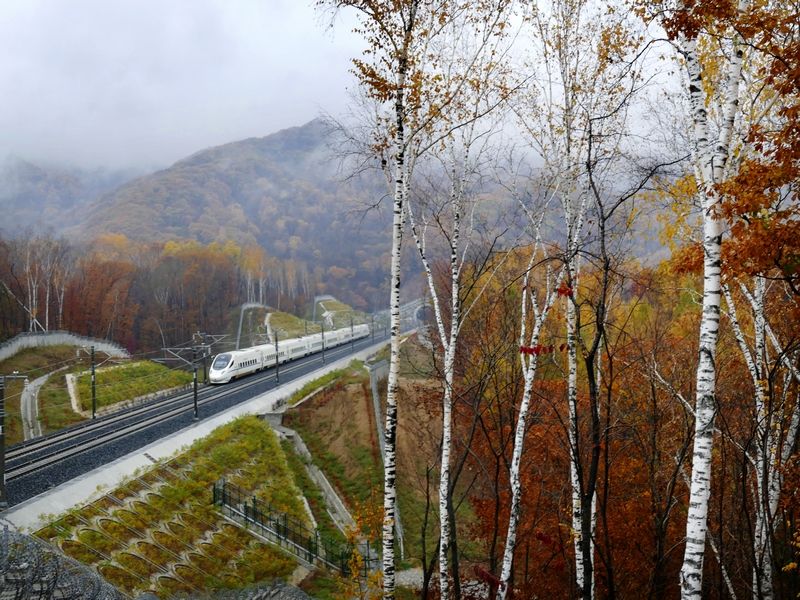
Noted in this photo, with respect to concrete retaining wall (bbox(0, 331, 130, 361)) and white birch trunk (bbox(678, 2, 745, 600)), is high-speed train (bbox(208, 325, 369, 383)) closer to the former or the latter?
concrete retaining wall (bbox(0, 331, 130, 361))

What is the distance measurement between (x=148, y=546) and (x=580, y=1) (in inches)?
621

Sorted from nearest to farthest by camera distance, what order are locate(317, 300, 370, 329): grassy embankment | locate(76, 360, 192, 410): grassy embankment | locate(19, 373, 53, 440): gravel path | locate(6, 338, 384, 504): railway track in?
1. locate(6, 338, 384, 504): railway track
2. locate(19, 373, 53, 440): gravel path
3. locate(76, 360, 192, 410): grassy embankment
4. locate(317, 300, 370, 329): grassy embankment

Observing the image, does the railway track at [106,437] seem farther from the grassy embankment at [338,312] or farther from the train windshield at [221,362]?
the grassy embankment at [338,312]

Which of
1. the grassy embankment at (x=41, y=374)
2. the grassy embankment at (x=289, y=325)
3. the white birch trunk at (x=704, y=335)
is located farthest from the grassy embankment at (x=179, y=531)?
the grassy embankment at (x=289, y=325)

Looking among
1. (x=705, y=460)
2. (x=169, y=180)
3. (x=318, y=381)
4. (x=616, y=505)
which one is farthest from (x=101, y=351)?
(x=169, y=180)

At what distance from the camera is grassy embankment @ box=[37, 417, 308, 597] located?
45.2 feet

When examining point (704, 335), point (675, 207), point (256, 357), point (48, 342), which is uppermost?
point (675, 207)

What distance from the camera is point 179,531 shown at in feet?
52.9

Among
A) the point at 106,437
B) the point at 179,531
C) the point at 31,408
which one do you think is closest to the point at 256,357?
the point at 31,408

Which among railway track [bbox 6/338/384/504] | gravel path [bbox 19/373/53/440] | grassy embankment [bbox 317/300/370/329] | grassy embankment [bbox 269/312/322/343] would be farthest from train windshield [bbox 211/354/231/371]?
grassy embankment [bbox 317/300/370/329]

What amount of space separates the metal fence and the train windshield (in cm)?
1504

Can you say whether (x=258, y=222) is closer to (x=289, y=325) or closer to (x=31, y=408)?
(x=289, y=325)

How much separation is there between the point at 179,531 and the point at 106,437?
269 inches

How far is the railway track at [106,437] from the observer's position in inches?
655
